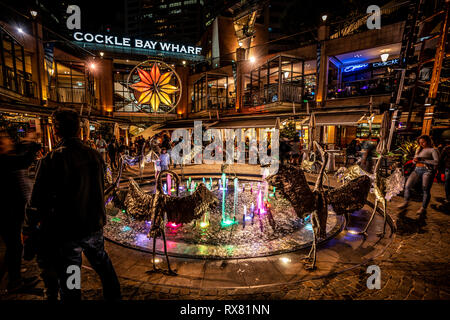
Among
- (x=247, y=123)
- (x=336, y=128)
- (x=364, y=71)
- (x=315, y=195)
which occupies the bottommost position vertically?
(x=315, y=195)

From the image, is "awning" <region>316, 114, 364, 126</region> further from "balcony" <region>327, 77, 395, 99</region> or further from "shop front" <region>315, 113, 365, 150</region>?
"balcony" <region>327, 77, 395, 99</region>

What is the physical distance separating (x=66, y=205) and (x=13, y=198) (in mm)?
1523

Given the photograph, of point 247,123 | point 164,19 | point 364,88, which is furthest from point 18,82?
point 164,19

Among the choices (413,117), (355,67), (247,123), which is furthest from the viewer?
(355,67)

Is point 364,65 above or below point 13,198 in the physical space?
above

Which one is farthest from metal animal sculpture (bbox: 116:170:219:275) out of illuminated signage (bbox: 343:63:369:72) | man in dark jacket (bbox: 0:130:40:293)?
illuminated signage (bbox: 343:63:369:72)

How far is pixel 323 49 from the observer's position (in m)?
14.5

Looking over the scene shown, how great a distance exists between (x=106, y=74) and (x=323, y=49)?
2124 centimetres

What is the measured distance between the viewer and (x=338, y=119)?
11672 millimetres

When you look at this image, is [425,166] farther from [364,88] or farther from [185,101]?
[185,101]

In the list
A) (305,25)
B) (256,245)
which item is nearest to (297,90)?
(305,25)

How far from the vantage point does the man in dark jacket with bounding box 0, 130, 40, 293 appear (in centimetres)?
254

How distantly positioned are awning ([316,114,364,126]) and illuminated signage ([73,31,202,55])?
64.5ft
